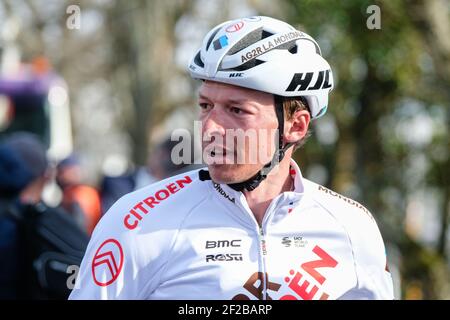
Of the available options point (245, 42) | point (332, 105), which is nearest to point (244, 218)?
point (245, 42)

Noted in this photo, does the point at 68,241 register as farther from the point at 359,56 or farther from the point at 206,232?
the point at 359,56

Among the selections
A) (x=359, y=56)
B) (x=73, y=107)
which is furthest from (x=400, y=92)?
(x=73, y=107)

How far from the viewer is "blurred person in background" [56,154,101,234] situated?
1079cm

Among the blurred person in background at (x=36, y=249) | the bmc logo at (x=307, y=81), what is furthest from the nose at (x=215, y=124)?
the blurred person in background at (x=36, y=249)

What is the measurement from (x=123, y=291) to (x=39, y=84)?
1368cm

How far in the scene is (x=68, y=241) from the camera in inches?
238

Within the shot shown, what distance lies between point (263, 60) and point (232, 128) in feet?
1.21

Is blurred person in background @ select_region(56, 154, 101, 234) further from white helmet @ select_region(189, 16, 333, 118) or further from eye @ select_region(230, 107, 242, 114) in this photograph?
eye @ select_region(230, 107, 242, 114)

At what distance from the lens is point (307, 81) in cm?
456

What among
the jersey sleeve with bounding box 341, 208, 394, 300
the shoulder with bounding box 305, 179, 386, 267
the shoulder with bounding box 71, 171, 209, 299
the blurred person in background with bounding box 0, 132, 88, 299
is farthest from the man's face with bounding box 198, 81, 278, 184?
the blurred person in background with bounding box 0, 132, 88, 299

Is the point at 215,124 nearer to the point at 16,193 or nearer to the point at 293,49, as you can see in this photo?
the point at 293,49

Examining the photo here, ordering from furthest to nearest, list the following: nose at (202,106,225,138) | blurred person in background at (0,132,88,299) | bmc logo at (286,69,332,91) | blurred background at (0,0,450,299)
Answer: blurred background at (0,0,450,299), blurred person in background at (0,132,88,299), bmc logo at (286,69,332,91), nose at (202,106,225,138)

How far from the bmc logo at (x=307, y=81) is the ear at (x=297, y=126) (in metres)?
0.13
